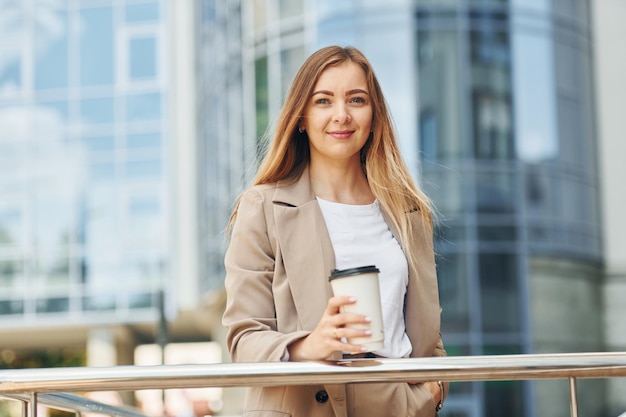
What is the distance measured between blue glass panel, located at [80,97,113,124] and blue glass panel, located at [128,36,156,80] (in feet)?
3.29

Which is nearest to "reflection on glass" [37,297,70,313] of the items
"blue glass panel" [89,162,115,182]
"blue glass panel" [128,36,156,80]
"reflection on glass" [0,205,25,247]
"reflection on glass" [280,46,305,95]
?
"reflection on glass" [0,205,25,247]

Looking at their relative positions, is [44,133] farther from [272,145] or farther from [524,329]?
[272,145]

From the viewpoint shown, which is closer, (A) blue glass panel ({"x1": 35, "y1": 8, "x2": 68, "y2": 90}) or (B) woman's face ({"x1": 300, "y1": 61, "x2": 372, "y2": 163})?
(B) woman's face ({"x1": 300, "y1": 61, "x2": 372, "y2": 163})

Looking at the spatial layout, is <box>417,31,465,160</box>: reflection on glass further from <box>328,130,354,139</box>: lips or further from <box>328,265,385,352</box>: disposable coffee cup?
<box>328,265,385,352</box>: disposable coffee cup

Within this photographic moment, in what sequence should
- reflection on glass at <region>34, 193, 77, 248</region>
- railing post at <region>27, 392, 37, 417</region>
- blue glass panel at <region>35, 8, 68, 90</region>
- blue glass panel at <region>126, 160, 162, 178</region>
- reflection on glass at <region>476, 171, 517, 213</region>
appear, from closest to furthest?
railing post at <region>27, 392, 37, 417</region>, reflection on glass at <region>476, 171, 517, 213</region>, reflection on glass at <region>34, 193, 77, 248</region>, blue glass panel at <region>126, 160, 162, 178</region>, blue glass panel at <region>35, 8, 68, 90</region>

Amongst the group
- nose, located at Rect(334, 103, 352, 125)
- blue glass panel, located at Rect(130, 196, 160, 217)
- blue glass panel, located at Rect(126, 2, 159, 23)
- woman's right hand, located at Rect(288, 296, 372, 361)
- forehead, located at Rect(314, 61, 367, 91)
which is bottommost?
woman's right hand, located at Rect(288, 296, 372, 361)

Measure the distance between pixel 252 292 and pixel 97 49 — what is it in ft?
89.9

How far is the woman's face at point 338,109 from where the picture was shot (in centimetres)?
312

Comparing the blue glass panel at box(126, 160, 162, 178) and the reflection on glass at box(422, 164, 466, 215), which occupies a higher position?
the blue glass panel at box(126, 160, 162, 178)

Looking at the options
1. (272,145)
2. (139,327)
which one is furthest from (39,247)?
(272,145)

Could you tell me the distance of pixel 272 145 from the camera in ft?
10.6

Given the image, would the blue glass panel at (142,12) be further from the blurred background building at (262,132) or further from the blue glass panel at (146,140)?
the blue glass panel at (146,140)

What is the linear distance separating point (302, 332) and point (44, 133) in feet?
90.4

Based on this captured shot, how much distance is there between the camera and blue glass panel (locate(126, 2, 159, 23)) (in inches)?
1161
